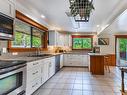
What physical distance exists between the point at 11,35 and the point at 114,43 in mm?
8467

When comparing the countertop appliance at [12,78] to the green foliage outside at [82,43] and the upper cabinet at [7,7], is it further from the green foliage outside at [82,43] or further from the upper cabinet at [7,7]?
the green foliage outside at [82,43]

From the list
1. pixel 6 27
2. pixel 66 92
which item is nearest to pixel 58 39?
pixel 66 92

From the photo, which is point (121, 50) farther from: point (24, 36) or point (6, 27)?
point (6, 27)

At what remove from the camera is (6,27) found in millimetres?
2842

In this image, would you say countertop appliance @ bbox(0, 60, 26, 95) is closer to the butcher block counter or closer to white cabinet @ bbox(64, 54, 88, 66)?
the butcher block counter

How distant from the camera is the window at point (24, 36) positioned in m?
4.32

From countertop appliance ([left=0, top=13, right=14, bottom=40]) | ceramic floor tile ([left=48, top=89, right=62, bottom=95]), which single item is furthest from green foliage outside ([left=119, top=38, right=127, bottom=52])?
countertop appliance ([left=0, top=13, right=14, bottom=40])

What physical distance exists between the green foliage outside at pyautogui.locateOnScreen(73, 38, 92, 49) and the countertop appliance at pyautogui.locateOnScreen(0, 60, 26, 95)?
7701 millimetres

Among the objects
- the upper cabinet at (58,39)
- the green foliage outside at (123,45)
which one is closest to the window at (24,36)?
the upper cabinet at (58,39)

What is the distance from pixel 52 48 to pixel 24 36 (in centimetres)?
386

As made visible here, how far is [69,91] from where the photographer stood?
4016 mm

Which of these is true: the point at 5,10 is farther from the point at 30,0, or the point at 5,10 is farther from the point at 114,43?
the point at 114,43

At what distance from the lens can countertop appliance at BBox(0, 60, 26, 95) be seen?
2.05 meters

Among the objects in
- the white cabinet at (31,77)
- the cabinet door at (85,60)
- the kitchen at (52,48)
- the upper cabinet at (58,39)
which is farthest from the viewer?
the cabinet door at (85,60)
